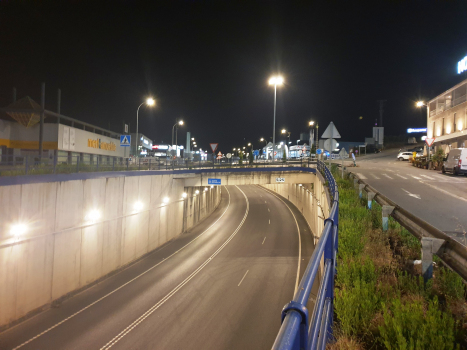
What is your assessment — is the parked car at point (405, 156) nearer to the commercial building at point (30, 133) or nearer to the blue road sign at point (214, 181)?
the blue road sign at point (214, 181)

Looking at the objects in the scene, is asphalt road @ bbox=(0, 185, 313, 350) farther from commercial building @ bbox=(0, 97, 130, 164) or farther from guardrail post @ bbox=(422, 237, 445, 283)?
commercial building @ bbox=(0, 97, 130, 164)

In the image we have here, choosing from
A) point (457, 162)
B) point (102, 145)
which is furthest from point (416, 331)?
point (102, 145)

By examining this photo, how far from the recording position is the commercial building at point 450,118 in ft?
126

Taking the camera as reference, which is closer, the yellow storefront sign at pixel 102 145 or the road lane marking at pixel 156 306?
the road lane marking at pixel 156 306

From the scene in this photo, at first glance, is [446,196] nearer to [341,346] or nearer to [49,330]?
[341,346]

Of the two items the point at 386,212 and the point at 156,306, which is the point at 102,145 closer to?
the point at 156,306

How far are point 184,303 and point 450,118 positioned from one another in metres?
42.8

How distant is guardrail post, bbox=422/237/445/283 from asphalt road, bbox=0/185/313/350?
8.75 m

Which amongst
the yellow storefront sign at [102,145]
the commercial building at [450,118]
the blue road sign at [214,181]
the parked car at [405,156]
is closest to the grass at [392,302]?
the blue road sign at [214,181]

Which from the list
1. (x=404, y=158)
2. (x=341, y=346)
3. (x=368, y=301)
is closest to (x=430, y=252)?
(x=368, y=301)

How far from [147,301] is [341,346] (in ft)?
47.3

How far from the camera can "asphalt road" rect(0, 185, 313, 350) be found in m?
12.0

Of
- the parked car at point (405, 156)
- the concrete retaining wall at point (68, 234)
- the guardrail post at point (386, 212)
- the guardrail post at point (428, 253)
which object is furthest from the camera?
the parked car at point (405, 156)

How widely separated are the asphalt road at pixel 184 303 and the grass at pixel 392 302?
7.71 meters
